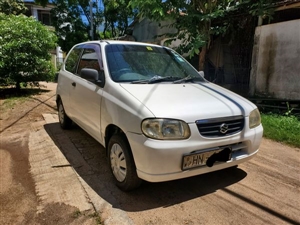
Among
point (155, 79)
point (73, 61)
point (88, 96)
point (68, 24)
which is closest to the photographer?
point (155, 79)

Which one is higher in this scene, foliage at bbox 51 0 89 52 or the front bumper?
foliage at bbox 51 0 89 52

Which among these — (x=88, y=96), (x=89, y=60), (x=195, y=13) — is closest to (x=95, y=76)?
(x=88, y=96)

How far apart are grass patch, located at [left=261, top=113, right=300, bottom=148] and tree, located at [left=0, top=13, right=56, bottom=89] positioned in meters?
7.91

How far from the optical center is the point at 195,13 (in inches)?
294

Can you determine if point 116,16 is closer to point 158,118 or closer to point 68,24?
point 68,24

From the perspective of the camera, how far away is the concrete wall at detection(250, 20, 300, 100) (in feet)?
22.3

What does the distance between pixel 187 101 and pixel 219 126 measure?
416 millimetres

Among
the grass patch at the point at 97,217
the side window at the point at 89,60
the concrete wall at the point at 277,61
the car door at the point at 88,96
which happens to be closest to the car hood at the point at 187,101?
the car door at the point at 88,96

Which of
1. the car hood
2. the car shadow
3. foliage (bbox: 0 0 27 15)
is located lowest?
the car shadow

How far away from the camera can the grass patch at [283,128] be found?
4.44 meters

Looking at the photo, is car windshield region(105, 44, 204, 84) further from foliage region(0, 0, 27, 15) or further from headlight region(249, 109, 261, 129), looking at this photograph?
foliage region(0, 0, 27, 15)

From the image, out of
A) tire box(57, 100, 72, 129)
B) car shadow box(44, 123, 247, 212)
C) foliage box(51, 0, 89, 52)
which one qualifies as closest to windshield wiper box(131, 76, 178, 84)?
car shadow box(44, 123, 247, 212)

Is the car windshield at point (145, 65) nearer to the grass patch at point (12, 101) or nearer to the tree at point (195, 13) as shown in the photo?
the tree at point (195, 13)

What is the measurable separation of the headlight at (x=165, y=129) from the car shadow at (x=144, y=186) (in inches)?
31.0
